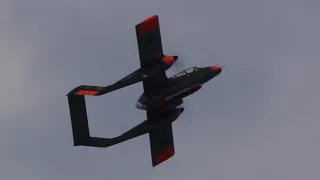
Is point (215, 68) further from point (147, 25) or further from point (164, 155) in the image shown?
Answer: point (164, 155)

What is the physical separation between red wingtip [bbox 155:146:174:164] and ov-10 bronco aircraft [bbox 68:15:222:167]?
2.87 ft

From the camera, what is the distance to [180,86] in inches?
5768

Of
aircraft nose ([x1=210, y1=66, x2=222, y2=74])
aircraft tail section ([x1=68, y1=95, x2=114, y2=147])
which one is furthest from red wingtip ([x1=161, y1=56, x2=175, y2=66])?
aircraft tail section ([x1=68, y1=95, x2=114, y2=147])

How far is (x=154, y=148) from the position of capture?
155750mm

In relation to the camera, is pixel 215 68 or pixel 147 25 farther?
pixel 215 68

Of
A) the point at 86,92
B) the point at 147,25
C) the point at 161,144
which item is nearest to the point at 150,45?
the point at 147,25

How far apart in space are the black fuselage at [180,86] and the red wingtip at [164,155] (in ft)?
33.5

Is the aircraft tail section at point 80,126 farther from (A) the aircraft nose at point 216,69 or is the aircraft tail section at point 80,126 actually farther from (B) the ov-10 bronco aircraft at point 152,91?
(A) the aircraft nose at point 216,69

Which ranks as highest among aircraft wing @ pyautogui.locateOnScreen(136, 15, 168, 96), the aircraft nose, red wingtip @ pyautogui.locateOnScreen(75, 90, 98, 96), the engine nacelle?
aircraft wing @ pyautogui.locateOnScreen(136, 15, 168, 96)

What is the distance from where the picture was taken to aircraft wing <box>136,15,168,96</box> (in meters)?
144

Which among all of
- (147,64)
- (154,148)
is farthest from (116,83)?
(154,148)

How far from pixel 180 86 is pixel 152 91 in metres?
3.28

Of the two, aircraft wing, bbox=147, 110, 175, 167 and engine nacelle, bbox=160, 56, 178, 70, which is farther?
aircraft wing, bbox=147, 110, 175, 167

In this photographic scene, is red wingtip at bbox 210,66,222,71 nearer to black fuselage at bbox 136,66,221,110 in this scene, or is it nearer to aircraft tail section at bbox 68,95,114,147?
black fuselage at bbox 136,66,221,110
